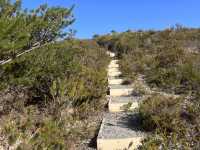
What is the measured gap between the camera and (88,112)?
890 cm

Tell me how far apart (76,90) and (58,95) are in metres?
0.55

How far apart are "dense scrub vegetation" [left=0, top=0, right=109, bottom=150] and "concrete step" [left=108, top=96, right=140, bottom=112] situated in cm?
29

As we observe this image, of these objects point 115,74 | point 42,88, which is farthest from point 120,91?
point 115,74

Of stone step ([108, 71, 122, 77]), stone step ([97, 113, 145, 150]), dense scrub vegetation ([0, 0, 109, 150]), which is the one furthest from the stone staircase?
stone step ([108, 71, 122, 77])

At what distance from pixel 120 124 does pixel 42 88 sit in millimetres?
2452

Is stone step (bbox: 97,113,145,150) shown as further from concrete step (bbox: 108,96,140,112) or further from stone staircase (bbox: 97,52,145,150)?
concrete step (bbox: 108,96,140,112)

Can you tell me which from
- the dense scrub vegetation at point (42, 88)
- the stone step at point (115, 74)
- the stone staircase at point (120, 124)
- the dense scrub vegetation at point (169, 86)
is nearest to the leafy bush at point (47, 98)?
the dense scrub vegetation at point (42, 88)

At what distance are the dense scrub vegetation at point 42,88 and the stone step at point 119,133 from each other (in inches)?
13.2

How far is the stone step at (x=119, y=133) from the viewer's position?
700 centimetres

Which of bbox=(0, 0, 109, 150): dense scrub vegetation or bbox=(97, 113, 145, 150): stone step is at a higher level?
bbox=(0, 0, 109, 150): dense scrub vegetation

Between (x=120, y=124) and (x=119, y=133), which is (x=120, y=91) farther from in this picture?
(x=119, y=133)

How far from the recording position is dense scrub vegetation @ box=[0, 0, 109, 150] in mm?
6773

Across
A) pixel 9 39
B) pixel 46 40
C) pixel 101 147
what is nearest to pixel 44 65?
pixel 46 40

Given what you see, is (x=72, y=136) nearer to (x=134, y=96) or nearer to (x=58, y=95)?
(x=58, y=95)
